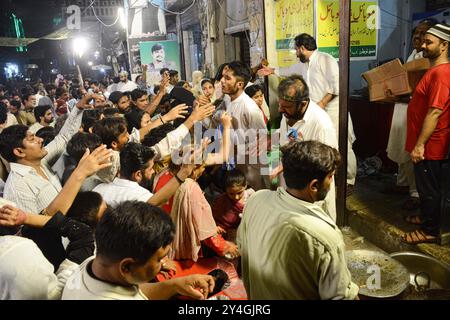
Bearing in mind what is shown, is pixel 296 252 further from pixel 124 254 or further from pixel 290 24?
pixel 290 24

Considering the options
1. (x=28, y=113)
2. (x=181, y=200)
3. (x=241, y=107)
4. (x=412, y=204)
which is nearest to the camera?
(x=181, y=200)

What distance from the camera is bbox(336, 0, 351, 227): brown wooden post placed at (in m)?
3.73

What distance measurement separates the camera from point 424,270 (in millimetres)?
3404

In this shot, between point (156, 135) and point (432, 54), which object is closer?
point (432, 54)

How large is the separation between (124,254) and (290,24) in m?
6.16

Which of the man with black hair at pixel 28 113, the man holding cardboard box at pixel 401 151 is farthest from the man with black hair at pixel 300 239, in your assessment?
the man with black hair at pixel 28 113

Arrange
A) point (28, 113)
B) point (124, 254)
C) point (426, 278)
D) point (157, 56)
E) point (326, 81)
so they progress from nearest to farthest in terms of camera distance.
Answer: point (124, 254) < point (426, 278) < point (326, 81) < point (28, 113) < point (157, 56)

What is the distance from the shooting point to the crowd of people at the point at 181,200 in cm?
158

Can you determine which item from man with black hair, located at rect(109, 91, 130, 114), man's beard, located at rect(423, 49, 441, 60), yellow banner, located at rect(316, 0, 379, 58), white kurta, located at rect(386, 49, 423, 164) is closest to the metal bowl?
white kurta, located at rect(386, 49, 423, 164)

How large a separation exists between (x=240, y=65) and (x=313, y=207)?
3084mm

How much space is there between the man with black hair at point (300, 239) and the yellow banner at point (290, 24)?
15.8ft

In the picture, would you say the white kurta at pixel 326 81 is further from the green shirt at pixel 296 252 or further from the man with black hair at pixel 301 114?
the green shirt at pixel 296 252

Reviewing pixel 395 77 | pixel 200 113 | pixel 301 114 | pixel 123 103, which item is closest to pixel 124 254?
pixel 301 114

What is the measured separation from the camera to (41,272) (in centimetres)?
167
